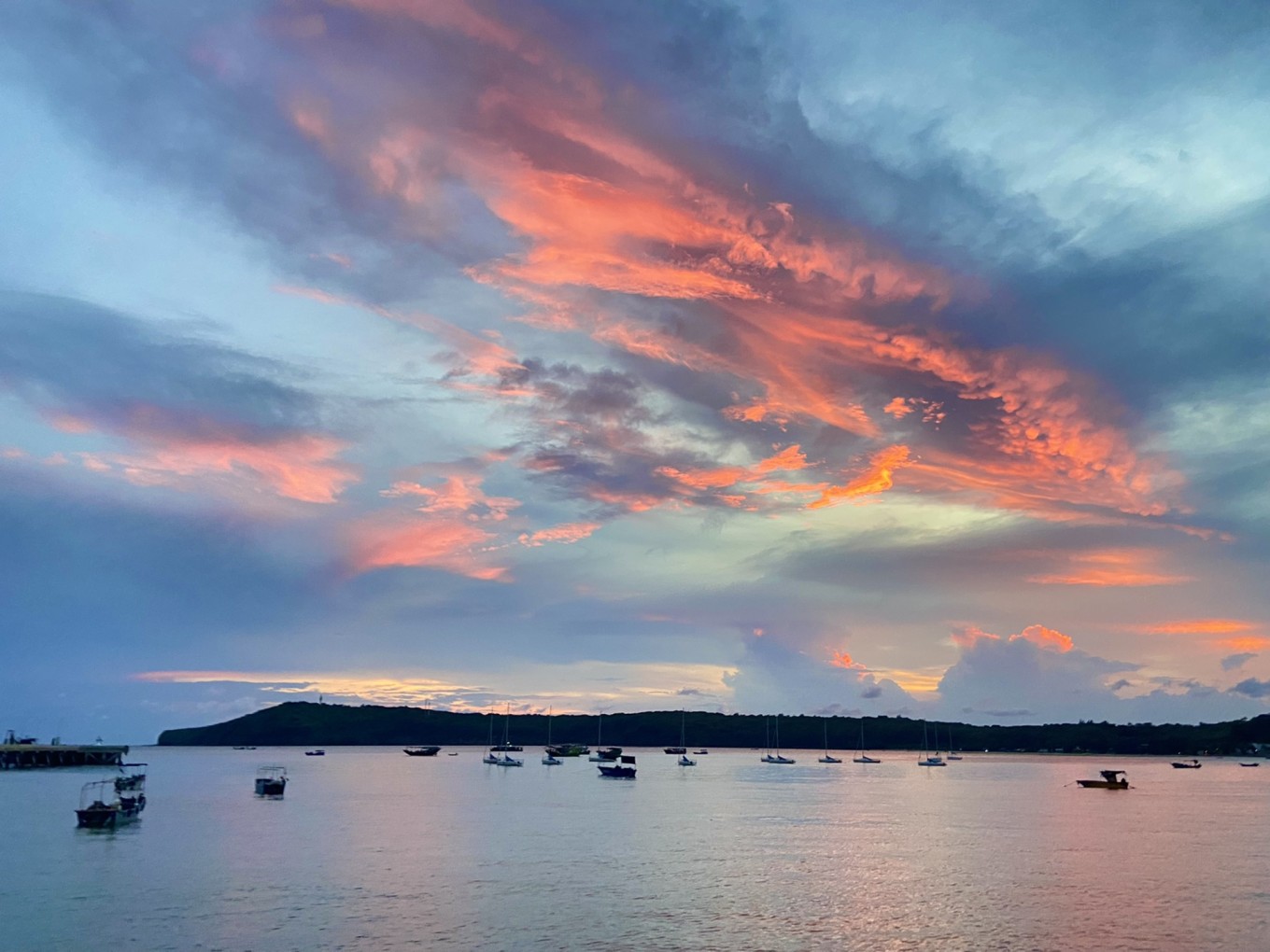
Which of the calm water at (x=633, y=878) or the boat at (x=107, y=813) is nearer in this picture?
the calm water at (x=633, y=878)

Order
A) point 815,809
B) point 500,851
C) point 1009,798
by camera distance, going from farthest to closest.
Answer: point 1009,798 < point 815,809 < point 500,851

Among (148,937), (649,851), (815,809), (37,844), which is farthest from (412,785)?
(148,937)

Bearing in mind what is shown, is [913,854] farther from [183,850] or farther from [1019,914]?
[183,850]

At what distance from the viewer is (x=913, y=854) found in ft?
273

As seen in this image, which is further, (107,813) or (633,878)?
(107,813)

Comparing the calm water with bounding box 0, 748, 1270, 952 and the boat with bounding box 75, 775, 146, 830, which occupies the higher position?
the boat with bounding box 75, 775, 146, 830

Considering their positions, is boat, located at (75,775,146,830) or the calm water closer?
the calm water

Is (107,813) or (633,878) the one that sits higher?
(107,813)

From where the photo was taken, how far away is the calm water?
5053cm

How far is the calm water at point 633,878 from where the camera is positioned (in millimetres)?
50531

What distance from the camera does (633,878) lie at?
223 feet

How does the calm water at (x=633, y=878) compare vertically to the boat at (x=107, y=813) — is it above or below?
below

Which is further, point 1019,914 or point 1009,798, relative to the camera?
point 1009,798

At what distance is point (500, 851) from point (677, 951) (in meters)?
38.8
